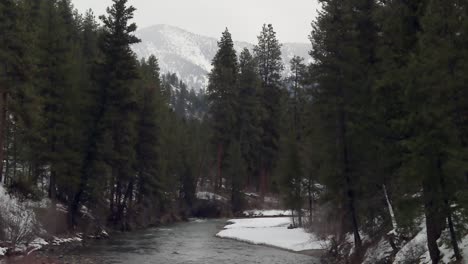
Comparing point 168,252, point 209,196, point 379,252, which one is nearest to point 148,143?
point 209,196

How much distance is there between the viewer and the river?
26609 mm

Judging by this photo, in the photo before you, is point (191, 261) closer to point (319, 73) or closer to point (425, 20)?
point (319, 73)

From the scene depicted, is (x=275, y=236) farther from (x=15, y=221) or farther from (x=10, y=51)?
(x=10, y=51)

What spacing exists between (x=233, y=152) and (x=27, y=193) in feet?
117

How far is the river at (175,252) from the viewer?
87.3 feet

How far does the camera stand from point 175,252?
2994 cm

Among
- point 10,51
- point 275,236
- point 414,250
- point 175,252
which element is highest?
point 10,51

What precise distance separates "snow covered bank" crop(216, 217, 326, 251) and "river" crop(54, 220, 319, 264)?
4.31 ft

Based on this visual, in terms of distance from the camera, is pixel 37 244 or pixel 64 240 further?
pixel 64 240

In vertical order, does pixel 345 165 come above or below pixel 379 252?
above

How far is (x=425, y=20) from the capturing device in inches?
583

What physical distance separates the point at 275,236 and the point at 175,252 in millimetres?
11144

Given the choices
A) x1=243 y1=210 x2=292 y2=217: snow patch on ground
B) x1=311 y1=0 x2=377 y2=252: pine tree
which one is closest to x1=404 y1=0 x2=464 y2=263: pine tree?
x1=311 y1=0 x2=377 y2=252: pine tree

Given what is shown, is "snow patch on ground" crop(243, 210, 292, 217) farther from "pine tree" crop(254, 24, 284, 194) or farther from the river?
the river
